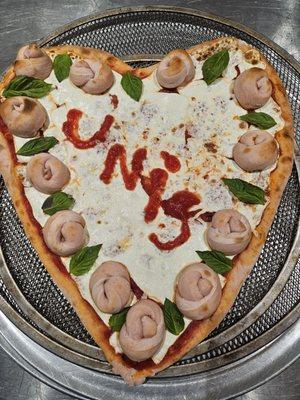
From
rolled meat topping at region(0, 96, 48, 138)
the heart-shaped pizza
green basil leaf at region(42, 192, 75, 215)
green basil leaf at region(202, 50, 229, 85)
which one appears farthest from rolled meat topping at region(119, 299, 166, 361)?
green basil leaf at region(202, 50, 229, 85)

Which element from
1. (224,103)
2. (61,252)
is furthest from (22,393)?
(224,103)

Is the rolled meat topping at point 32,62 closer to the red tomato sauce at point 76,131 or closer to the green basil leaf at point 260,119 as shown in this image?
the red tomato sauce at point 76,131

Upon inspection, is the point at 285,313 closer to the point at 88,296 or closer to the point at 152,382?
the point at 152,382

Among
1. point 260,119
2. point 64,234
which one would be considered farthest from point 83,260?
point 260,119

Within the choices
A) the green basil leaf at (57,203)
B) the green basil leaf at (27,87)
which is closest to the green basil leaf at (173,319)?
the green basil leaf at (57,203)

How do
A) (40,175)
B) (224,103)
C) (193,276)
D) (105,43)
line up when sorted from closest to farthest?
(193,276), (40,175), (224,103), (105,43)

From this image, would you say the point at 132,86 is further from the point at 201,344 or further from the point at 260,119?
the point at 201,344
